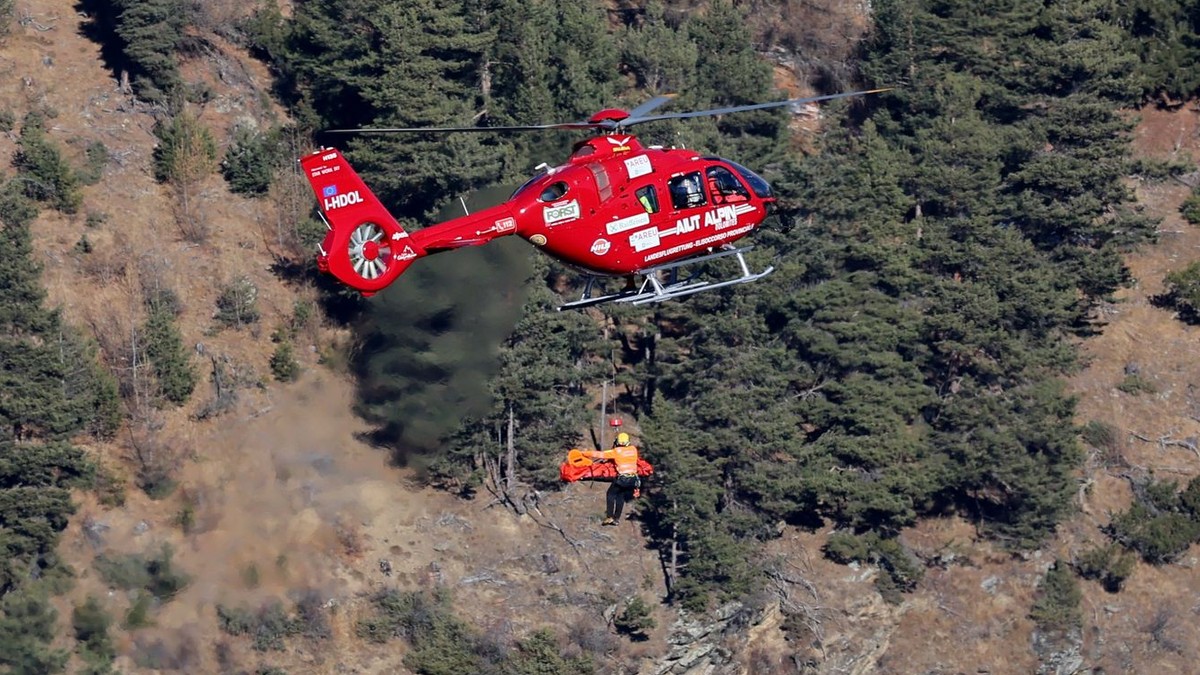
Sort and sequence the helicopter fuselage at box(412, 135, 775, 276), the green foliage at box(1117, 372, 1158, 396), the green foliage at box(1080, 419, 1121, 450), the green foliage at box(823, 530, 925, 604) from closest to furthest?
the helicopter fuselage at box(412, 135, 775, 276), the green foliage at box(823, 530, 925, 604), the green foliage at box(1080, 419, 1121, 450), the green foliage at box(1117, 372, 1158, 396)

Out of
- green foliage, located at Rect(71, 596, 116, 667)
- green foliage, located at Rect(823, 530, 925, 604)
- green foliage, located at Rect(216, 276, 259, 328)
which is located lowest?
green foliage, located at Rect(823, 530, 925, 604)

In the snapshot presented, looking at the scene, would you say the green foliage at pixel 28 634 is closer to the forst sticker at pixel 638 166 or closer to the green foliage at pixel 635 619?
the green foliage at pixel 635 619

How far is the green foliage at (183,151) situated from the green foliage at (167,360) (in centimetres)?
744

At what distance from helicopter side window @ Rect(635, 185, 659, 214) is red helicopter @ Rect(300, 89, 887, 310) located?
0.8 inches

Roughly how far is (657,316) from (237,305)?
41.9 ft

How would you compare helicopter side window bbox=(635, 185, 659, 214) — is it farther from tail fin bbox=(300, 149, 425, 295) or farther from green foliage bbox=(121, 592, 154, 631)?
green foliage bbox=(121, 592, 154, 631)

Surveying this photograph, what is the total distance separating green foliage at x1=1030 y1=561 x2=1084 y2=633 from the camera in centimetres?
6744

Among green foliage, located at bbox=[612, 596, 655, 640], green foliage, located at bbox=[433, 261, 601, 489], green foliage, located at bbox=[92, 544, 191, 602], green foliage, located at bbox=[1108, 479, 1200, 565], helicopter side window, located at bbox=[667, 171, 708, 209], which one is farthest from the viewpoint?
green foliage, located at bbox=[1108, 479, 1200, 565]

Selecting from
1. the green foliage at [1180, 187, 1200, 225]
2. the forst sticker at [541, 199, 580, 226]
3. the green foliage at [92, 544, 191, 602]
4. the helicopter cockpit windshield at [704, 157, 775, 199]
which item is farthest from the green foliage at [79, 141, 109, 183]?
the green foliage at [1180, 187, 1200, 225]

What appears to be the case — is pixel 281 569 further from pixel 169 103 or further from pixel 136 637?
pixel 169 103

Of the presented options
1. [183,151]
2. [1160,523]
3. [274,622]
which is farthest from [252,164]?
[1160,523]

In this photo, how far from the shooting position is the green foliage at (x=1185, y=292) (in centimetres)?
7456

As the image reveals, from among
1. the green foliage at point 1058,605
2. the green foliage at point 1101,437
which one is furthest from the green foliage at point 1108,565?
the green foliage at point 1101,437

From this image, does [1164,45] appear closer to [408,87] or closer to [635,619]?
[408,87]
